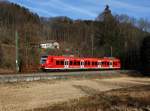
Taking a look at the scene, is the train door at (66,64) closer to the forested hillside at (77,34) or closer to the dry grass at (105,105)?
the forested hillside at (77,34)

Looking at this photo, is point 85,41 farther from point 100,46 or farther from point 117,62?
point 117,62

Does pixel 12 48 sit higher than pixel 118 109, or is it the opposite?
pixel 12 48

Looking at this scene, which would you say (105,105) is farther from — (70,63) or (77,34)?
(77,34)

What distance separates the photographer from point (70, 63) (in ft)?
233

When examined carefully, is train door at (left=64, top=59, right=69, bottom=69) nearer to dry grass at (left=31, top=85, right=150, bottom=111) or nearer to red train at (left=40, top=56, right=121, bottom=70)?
red train at (left=40, top=56, right=121, bottom=70)

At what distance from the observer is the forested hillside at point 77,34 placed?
110625mm

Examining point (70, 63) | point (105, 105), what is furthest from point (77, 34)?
point (105, 105)

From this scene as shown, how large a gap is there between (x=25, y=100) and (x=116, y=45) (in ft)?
336

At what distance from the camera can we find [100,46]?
13575cm

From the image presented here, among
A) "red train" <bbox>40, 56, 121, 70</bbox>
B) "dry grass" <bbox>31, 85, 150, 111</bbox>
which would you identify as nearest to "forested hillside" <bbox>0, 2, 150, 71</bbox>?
"red train" <bbox>40, 56, 121, 70</bbox>

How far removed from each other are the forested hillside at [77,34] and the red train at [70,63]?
47.8 feet

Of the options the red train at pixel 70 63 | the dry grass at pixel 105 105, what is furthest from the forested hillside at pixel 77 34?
the dry grass at pixel 105 105

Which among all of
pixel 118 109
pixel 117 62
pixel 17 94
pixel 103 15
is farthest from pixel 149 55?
pixel 118 109

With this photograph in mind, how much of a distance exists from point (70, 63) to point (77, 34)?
8610 cm
